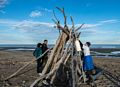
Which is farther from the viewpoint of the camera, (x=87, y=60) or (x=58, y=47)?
(x=87, y=60)

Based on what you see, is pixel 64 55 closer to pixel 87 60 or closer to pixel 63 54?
pixel 63 54

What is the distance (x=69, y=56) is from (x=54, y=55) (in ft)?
2.22

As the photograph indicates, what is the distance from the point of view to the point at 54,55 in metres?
13.5

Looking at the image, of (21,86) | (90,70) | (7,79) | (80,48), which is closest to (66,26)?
(80,48)

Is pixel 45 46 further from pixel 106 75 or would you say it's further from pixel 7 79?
pixel 106 75

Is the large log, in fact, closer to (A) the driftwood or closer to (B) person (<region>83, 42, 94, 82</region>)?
(A) the driftwood

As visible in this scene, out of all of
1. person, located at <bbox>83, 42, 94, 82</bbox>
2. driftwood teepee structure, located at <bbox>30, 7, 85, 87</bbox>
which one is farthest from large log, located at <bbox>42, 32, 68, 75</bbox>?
person, located at <bbox>83, 42, 94, 82</bbox>

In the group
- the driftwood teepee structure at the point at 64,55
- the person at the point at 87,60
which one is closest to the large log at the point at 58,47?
the driftwood teepee structure at the point at 64,55

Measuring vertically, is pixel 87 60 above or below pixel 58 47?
below

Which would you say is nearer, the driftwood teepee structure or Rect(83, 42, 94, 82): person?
the driftwood teepee structure

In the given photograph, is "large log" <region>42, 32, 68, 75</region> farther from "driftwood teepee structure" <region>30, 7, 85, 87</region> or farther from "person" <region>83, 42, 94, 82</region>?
"person" <region>83, 42, 94, 82</region>

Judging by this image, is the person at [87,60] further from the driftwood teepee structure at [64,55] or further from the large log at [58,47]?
the large log at [58,47]

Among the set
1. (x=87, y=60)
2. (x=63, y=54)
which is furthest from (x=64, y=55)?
(x=87, y=60)

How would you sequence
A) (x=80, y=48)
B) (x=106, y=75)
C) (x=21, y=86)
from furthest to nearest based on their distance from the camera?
(x=106, y=75), (x=21, y=86), (x=80, y=48)
